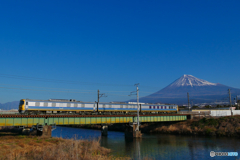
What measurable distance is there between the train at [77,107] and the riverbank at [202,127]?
6858 millimetres

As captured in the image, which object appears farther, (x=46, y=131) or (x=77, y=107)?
(x=77, y=107)

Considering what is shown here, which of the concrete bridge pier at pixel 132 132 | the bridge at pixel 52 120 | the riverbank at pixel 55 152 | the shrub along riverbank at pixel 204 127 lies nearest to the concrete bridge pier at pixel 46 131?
the bridge at pixel 52 120

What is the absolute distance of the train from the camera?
165ft

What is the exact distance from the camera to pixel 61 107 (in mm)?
54844

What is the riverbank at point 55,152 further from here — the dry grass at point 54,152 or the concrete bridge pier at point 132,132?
the concrete bridge pier at point 132,132

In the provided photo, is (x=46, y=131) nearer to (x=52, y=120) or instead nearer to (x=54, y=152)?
(x=52, y=120)

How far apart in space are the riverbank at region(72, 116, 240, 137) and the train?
22.5 feet

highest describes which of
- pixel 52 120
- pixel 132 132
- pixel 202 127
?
pixel 52 120

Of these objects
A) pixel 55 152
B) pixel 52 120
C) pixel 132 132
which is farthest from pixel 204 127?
pixel 55 152

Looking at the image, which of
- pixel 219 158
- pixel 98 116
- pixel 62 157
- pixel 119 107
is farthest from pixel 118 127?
pixel 62 157

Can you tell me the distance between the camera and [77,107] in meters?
57.6

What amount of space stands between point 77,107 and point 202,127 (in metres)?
41.4

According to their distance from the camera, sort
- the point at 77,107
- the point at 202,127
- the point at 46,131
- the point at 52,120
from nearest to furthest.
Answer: the point at 46,131, the point at 52,120, the point at 77,107, the point at 202,127

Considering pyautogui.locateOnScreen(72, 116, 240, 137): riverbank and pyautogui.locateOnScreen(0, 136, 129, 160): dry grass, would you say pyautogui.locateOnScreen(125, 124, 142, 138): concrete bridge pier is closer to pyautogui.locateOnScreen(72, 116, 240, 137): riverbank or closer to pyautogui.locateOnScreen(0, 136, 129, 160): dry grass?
pyautogui.locateOnScreen(72, 116, 240, 137): riverbank
